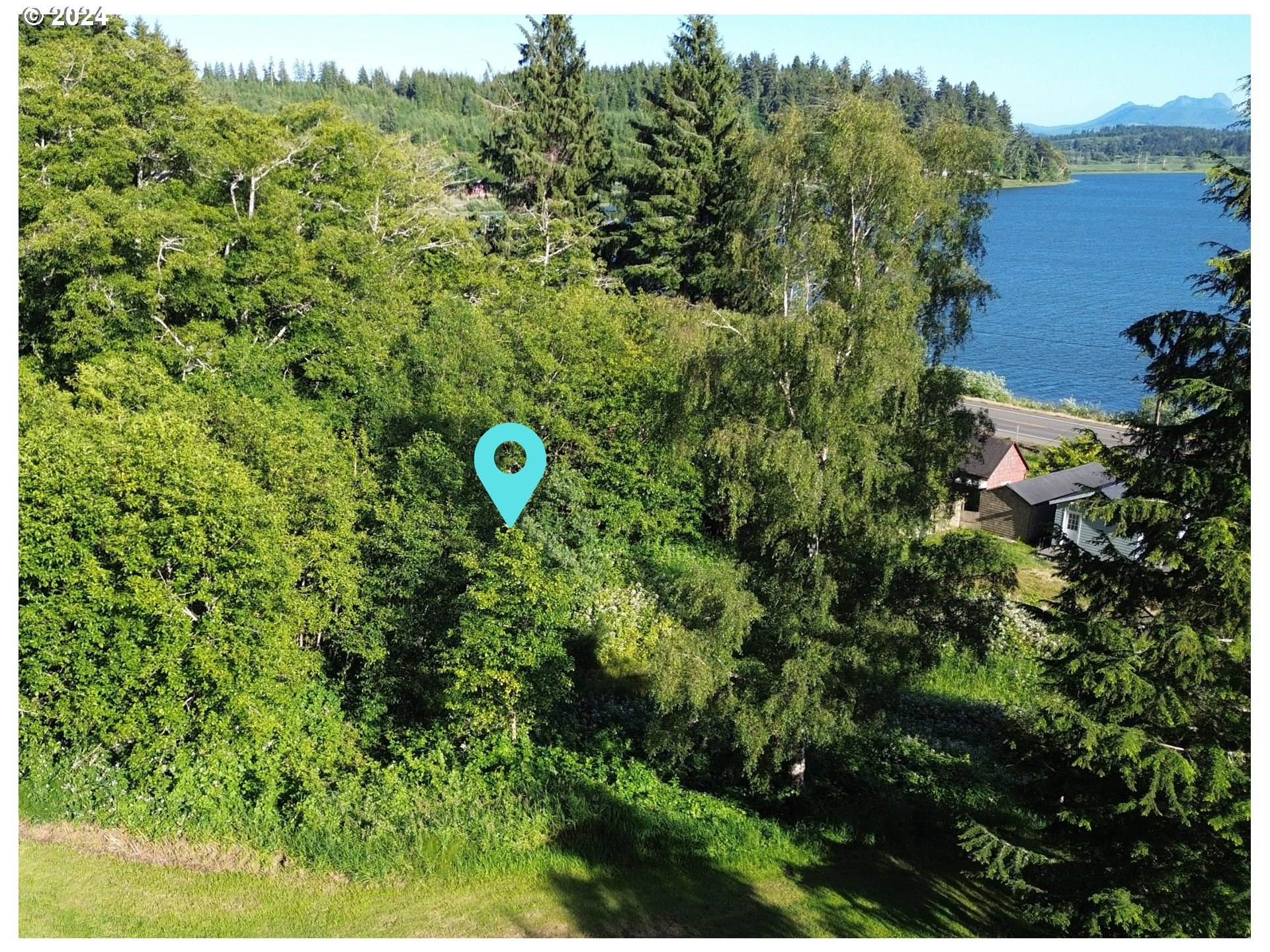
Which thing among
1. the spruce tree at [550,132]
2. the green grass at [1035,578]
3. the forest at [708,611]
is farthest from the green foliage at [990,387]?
the forest at [708,611]

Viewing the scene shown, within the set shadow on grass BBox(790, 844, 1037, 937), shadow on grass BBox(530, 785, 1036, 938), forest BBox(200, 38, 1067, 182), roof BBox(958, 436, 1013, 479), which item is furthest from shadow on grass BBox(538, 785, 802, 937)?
forest BBox(200, 38, 1067, 182)

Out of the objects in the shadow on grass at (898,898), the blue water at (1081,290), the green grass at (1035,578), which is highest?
the blue water at (1081,290)

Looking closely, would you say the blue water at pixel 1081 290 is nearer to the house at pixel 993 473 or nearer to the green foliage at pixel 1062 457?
the house at pixel 993 473

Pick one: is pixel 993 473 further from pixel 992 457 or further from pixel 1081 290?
pixel 1081 290

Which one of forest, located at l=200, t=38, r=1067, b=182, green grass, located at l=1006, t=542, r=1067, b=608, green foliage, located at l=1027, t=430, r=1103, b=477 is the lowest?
green grass, located at l=1006, t=542, r=1067, b=608

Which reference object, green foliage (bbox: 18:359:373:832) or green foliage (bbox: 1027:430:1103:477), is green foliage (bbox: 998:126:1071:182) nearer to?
green foliage (bbox: 1027:430:1103:477)

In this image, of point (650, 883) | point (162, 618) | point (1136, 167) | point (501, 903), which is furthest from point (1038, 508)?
point (1136, 167)
